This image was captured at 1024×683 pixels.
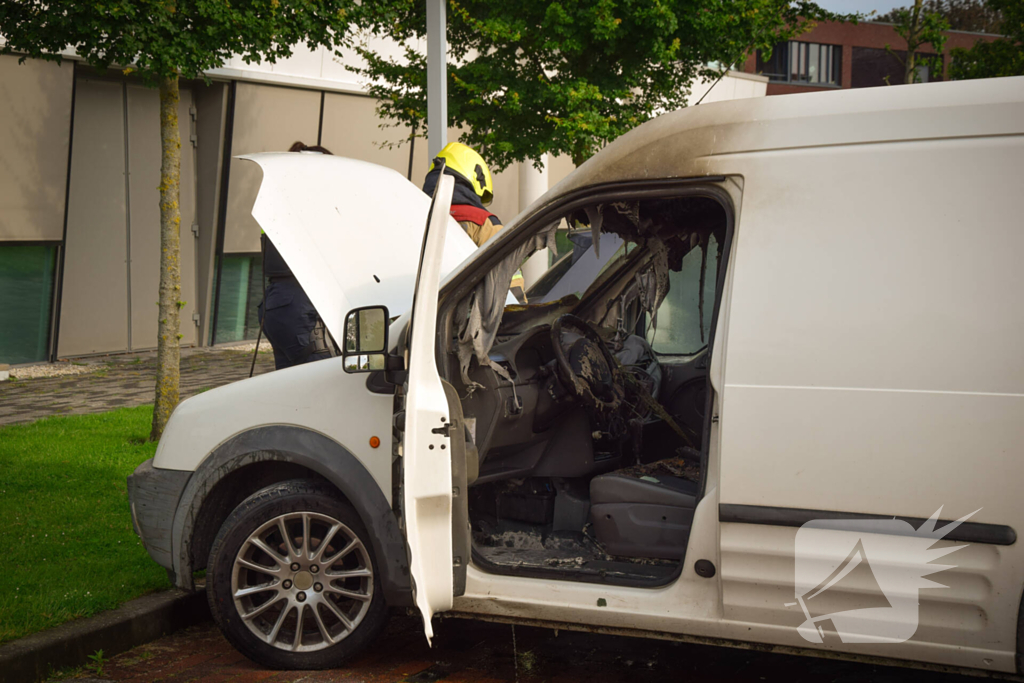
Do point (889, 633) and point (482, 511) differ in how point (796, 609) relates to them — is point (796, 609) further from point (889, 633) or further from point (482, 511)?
point (482, 511)

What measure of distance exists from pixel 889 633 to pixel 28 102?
467 inches

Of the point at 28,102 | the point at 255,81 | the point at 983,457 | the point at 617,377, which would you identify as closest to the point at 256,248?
the point at 255,81

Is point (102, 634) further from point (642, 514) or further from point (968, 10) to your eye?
point (968, 10)

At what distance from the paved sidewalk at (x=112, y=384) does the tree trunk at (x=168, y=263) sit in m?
1.82

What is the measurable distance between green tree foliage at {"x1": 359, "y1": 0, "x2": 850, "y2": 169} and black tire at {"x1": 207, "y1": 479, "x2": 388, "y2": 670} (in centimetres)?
692

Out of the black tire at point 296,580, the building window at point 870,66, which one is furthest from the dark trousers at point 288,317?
the building window at point 870,66

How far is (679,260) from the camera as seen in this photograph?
14.1 ft

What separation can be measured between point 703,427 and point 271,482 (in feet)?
5.89

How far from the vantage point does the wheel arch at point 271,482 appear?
143 inches

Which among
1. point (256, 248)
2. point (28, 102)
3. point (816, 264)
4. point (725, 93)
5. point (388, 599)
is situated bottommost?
point (388, 599)

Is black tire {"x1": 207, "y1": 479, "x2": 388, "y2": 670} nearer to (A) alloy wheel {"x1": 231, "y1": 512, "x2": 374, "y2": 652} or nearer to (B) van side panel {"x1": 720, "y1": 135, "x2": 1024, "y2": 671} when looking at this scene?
(A) alloy wheel {"x1": 231, "y1": 512, "x2": 374, "y2": 652}

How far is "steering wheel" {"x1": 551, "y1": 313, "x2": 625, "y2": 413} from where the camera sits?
425 cm

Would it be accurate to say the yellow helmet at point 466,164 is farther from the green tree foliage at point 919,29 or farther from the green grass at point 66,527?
the green tree foliage at point 919,29

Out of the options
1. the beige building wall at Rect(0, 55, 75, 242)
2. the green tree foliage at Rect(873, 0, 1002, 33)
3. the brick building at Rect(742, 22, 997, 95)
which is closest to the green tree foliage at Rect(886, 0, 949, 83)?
the green tree foliage at Rect(873, 0, 1002, 33)
